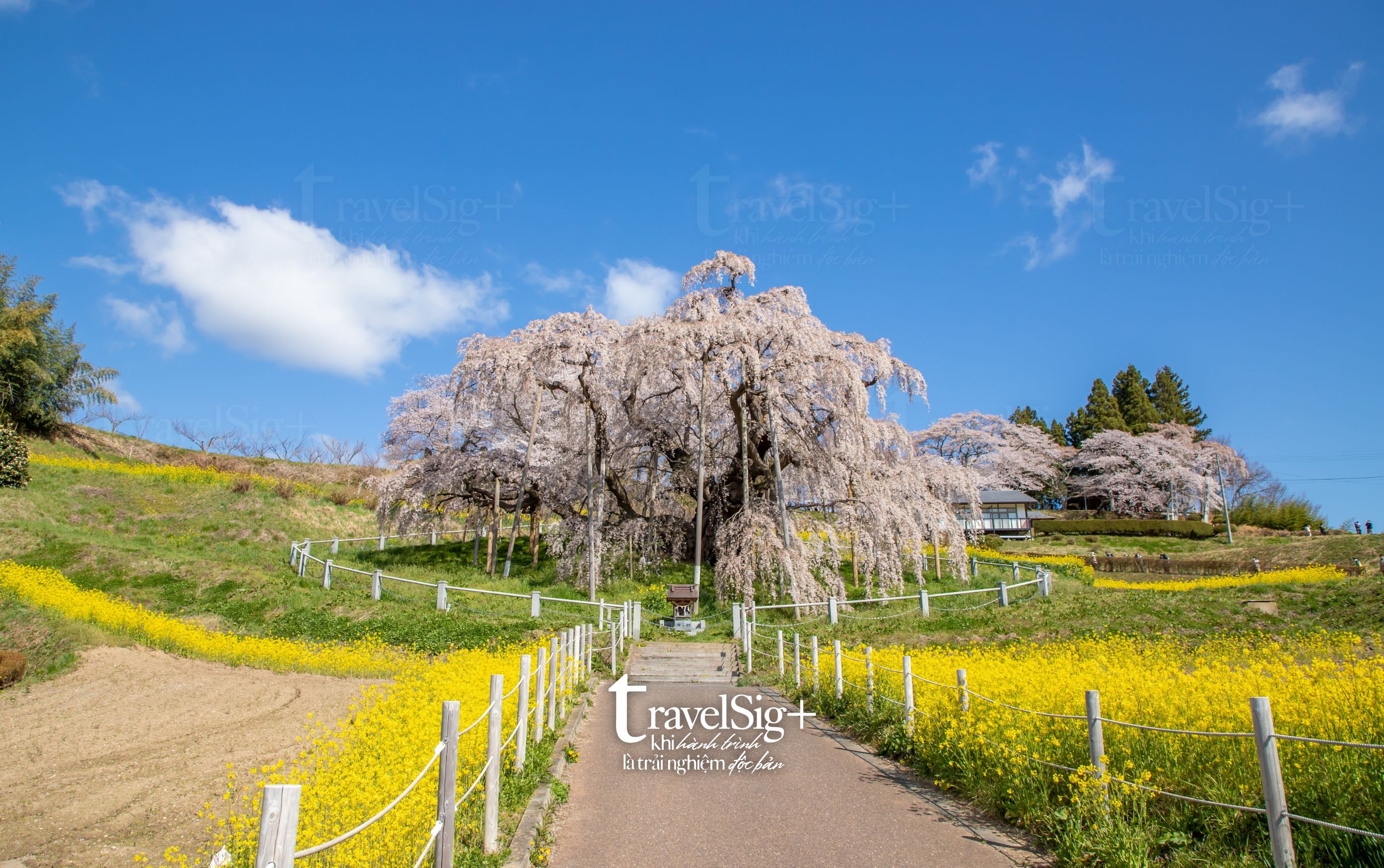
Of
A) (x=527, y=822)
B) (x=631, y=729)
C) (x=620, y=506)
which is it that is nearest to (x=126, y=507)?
(x=620, y=506)

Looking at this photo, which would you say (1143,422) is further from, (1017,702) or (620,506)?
(1017,702)

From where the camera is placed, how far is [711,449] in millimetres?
25172

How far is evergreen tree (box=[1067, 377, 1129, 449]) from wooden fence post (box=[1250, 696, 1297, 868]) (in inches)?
2565

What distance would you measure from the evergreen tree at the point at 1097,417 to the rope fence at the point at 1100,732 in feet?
196

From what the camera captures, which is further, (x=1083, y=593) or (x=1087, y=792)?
(x=1083, y=593)

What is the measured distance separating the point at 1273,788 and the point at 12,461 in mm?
36240

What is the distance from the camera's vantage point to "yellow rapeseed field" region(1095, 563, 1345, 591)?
24.6 metres

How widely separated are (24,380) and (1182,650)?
1767 inches

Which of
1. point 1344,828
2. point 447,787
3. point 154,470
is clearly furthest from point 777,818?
point 154,470

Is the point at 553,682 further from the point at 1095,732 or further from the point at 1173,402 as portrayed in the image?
the point at 1173,402

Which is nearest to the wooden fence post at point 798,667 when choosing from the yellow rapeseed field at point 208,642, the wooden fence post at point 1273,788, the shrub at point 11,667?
the yellow rapeseed field at point 208,642

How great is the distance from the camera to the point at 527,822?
5.85 meters

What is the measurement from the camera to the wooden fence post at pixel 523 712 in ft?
22.8

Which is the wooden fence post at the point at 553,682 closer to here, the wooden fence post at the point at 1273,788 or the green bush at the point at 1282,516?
the wooden fence post at the point at 1273,788
